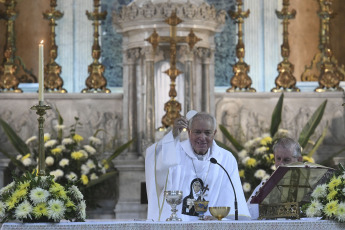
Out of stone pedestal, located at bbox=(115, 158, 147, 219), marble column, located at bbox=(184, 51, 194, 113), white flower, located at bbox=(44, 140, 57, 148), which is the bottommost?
stone pedestal, located at bbox=(115, 158, 147, 219)

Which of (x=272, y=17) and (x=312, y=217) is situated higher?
(x=272, y=17)

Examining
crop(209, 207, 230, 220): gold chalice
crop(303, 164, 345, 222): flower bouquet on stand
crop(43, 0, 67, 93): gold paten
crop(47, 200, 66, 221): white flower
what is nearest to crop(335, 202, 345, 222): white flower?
crop(303, 164, 345, 222): flower bouquet on stand

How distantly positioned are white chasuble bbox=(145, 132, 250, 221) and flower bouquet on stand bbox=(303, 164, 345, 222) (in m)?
1.15

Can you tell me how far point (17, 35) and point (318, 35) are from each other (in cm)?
463

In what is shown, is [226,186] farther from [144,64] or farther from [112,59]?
[112,59]

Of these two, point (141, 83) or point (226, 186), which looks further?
point (141, 83)

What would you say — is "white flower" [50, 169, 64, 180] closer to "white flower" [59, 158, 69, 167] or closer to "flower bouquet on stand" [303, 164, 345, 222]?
"white flower" [59, 158, 69, 167]

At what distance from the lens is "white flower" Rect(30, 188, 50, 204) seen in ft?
25.3

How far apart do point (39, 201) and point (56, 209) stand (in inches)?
5.5

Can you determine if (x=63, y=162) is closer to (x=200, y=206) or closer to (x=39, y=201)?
(x=200, y=206)

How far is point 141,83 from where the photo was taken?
45.2ft

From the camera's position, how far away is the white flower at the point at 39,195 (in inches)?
303

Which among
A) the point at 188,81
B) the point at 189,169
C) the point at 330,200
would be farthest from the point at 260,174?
the point at 330,200

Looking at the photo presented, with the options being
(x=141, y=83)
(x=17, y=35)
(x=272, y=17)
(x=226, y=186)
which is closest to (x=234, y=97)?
(x=141, y=83)
